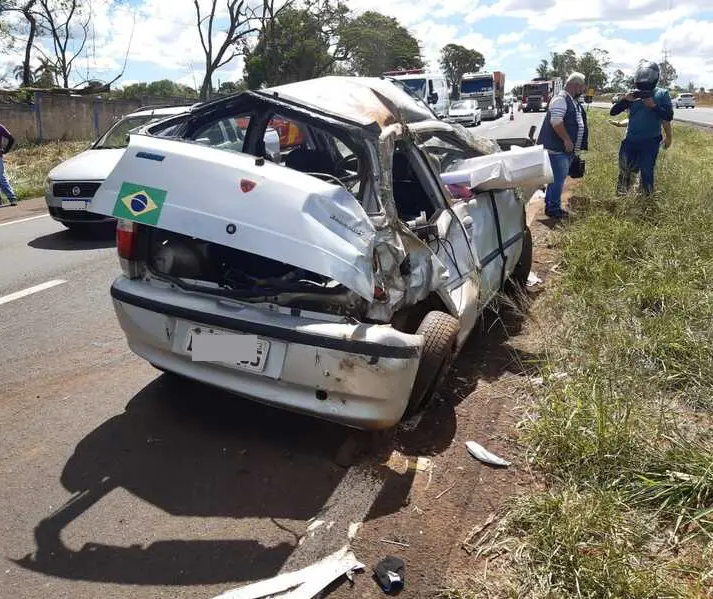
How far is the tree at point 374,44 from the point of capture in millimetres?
47188

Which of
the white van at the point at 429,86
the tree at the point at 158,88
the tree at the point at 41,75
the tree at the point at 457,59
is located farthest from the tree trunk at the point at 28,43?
the tree at the point at 457,59

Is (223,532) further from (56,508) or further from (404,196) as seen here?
(404,196)

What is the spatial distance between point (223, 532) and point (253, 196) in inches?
59.0

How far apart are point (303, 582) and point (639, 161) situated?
25.0 ft

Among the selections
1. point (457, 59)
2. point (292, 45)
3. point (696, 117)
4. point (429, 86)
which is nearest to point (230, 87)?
point (292, 45)

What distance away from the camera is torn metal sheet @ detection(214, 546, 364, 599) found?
2.48 meters

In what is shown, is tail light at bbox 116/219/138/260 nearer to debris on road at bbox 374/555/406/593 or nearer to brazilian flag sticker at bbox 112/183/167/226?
brazilian flag sticker at bbox 112/183/167/226

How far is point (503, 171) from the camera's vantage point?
4848mm

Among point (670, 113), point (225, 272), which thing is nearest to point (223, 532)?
point (225, 272)

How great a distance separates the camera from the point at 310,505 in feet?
10.0

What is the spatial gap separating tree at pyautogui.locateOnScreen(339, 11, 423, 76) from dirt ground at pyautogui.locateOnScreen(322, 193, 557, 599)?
148 ft

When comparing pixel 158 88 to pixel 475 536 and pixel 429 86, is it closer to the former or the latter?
pixel 429 86

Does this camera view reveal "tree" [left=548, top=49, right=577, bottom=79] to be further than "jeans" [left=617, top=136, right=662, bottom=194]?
Yes

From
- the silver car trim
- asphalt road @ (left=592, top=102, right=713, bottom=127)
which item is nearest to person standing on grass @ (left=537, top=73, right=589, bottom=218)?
the silver car trim
